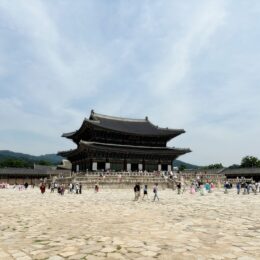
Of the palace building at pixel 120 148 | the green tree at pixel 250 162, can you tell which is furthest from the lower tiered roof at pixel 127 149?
the green tree at pixel 250 162

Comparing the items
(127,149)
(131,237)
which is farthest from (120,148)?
(131,237)

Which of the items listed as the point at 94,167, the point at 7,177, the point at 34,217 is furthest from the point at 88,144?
the point at 34,217

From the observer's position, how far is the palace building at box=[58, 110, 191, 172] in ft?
186

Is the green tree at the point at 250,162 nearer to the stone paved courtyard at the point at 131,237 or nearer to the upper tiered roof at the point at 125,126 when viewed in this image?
the upper tiered roof at the point at 125,126

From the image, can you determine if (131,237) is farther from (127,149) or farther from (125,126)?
(125,126)

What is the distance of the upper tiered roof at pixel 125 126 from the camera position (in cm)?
6075

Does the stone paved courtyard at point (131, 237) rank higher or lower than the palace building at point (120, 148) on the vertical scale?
lower

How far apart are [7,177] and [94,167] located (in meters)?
27.7

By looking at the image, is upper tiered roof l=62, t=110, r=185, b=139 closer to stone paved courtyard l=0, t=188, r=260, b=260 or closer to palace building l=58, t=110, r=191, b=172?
palace building l=58, t=110, r=191, b=172

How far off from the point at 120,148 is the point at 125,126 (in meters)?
9.23

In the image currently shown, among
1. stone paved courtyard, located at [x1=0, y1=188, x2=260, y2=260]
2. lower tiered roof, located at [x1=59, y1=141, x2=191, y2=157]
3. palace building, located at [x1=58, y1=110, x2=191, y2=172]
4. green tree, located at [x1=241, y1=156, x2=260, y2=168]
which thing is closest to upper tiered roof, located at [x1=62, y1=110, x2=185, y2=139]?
palace building, located at [x1=58, y1=110, x2=191, y2=172]

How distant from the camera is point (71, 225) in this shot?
13.8m

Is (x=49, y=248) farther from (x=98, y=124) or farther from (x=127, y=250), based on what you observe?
(x=98, y=124)

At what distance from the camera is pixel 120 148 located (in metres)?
58.2
